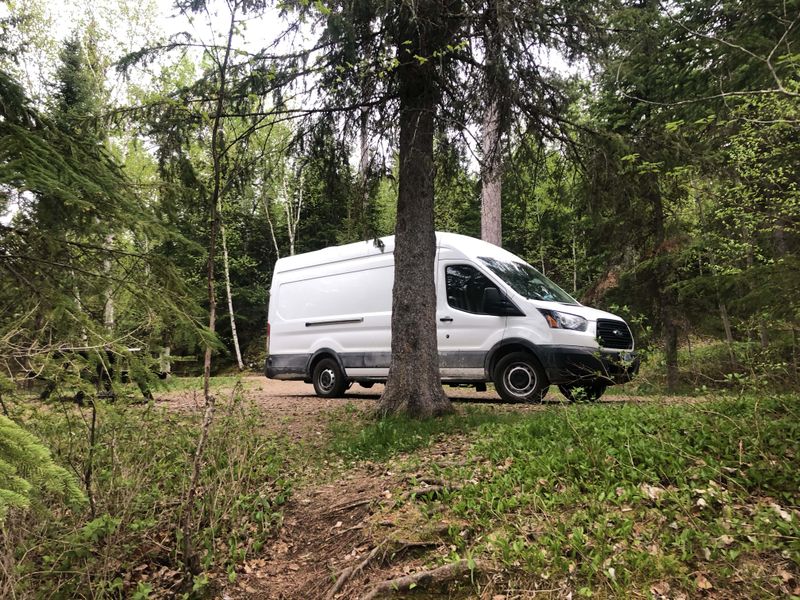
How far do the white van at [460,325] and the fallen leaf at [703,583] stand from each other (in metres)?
3.05

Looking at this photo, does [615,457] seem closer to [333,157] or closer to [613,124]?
Answer: [333,157]

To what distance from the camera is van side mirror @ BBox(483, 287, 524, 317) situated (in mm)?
7562

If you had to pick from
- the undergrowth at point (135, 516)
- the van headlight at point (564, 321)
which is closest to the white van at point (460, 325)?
the van headlight at point (564, 321)

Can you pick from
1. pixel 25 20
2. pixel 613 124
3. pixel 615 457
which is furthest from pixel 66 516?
pixel 613 124

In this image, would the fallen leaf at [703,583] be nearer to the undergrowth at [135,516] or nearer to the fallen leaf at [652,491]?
the fallen leaf at [652,491]

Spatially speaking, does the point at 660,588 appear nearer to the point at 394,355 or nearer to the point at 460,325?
the point at 394,355

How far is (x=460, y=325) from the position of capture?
8023mm

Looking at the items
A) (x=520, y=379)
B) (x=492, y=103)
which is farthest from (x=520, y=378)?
(x=492, y=103)

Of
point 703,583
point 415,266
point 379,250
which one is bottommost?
point 703,583

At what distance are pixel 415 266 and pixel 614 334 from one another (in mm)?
3434

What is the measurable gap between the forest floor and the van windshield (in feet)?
9.93

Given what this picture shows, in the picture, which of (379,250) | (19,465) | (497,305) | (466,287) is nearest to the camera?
(19,465)

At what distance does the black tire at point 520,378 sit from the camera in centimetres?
719

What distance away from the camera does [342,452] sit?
5.13 meters
